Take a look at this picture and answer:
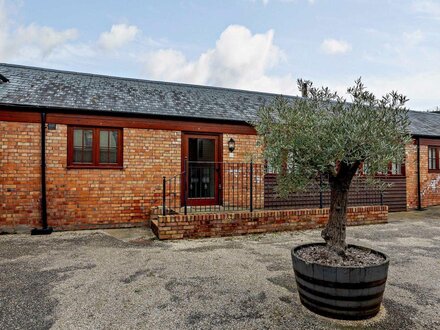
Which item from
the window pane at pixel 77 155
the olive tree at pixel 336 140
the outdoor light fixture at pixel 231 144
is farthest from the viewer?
the outdoor light fixture at pixel 231 144

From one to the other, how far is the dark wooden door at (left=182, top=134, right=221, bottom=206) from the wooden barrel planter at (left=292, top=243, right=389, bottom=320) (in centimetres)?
539

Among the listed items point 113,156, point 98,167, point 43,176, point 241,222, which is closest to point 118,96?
point 113,156

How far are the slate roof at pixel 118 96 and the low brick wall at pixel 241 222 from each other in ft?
9.29

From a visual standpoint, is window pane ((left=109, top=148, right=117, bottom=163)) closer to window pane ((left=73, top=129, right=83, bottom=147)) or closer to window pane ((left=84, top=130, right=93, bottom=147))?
window pane ((left=84, top=130, right=93, bottom=147))

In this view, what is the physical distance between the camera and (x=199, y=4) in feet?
28.6

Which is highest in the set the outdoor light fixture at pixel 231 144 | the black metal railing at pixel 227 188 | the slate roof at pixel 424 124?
the slate roof at pixel 424 124

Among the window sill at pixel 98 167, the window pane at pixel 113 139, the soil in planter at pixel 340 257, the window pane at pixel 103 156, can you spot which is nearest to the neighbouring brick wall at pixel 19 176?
the window sill at pixel 98 167

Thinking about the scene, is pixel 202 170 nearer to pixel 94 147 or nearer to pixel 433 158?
pixel 94 147

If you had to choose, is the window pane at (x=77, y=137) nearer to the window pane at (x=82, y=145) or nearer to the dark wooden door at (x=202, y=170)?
the window pane at (x=82, y=145)

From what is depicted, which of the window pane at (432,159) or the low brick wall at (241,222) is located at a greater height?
the window pane at (432,159)

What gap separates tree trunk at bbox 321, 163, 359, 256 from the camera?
308 cm

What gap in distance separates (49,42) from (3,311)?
14.8m

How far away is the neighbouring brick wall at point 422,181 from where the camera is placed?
10.3 meters

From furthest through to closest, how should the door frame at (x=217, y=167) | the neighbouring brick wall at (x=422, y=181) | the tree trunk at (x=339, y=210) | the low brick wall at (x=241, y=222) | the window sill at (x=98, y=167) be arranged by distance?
the neighbouring brick wall at (x=422, y=181) < the door frame at (x=217, y=167) < the window sill at (x=98, y=167) < the low brick wall at (x=241, y=222) < the tree trunk at (x=339, y=210)
